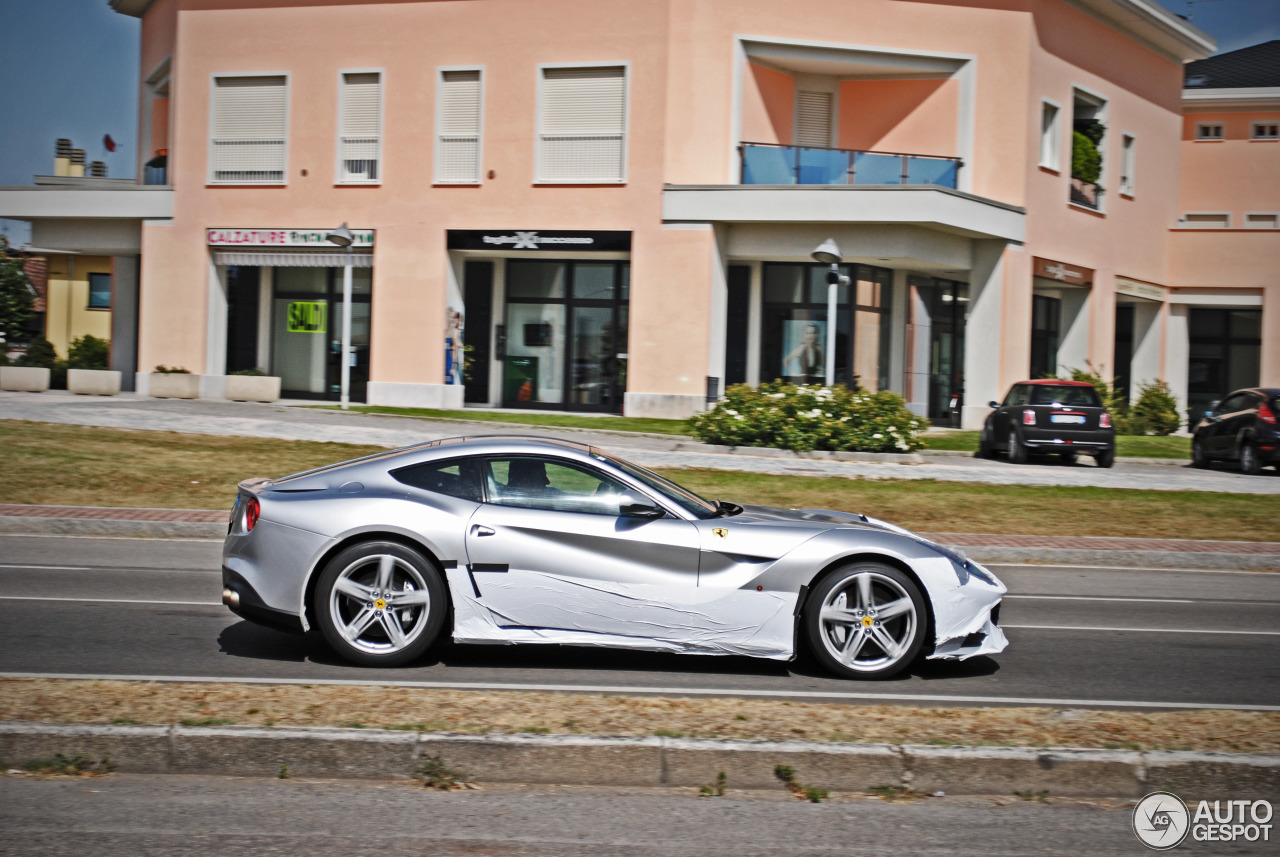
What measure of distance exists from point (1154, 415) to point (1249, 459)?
1239 cm

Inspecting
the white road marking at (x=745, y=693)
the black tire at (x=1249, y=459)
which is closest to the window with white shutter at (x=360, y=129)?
the black tire at (x=1249, y=459)

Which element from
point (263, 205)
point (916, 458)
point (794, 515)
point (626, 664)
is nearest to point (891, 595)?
point (794, 515)

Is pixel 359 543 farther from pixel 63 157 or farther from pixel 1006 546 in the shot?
pixel 63 157

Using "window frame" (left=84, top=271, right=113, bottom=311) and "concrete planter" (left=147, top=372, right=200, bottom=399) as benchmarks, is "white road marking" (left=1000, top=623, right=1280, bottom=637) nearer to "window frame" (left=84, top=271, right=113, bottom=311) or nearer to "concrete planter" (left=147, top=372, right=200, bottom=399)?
"concrete planter" (left=147, top=372, right=200, bottom=399)

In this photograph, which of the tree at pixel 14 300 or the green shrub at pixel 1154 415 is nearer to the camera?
the green shrub at pixel 1154 415

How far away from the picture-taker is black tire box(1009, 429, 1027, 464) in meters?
22.4

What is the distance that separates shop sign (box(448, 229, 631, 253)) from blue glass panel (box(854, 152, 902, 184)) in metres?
5.38

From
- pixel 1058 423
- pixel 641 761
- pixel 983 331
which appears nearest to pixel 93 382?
pixel 983 331

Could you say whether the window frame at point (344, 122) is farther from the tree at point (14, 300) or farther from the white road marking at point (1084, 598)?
the tree at point (14, 300)

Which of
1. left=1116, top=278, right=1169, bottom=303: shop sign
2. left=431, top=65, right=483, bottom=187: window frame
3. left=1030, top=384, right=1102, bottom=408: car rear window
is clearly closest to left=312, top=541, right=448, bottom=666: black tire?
left=1030, top=384, right=1102, bottom=408: car rear window

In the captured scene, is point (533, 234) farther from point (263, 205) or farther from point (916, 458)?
point (916, 458)

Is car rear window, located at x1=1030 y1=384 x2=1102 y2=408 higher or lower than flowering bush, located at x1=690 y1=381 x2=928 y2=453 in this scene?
higher

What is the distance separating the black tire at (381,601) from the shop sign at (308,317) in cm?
2625

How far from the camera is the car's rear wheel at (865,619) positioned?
680cm
